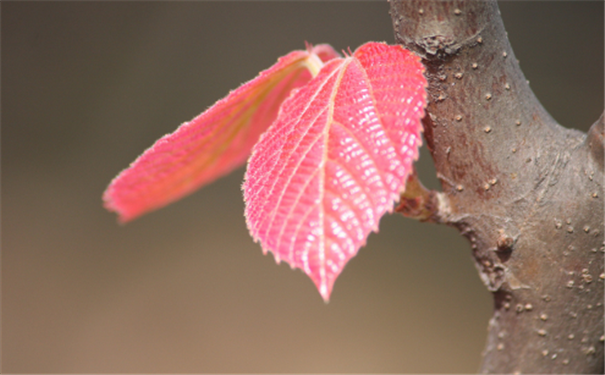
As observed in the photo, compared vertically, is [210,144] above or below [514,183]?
above

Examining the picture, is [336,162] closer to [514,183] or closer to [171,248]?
[514,183]

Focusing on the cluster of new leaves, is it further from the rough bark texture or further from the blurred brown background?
the blurred brown background

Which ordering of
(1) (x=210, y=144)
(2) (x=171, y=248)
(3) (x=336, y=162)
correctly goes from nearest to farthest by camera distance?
(3) (x=336, y=162) → (1) (x=210, y=144) → (2) (x=171, y=248)

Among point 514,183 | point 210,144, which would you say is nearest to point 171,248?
point 210,144

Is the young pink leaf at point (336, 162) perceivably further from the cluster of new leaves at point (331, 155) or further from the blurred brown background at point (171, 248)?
the blurred brown background at point (171, 248)

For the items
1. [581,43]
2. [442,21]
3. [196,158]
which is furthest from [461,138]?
[581,43]

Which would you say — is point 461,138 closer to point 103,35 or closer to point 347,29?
point 347,29

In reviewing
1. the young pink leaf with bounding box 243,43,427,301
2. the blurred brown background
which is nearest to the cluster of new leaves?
the young pink leaf with bounding box 243,43,427,301

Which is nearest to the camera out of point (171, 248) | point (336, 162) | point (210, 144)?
point (336, 162)
